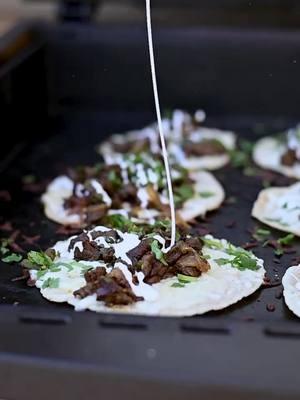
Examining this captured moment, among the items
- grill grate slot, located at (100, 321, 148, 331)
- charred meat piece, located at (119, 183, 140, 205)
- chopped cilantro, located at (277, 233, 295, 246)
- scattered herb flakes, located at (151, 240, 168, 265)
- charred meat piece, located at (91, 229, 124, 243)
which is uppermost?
grill grate slot, located at (100, 321, 148, 331)

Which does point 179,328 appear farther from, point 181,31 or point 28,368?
point 181,31

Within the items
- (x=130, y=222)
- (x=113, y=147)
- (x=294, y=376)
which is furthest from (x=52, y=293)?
(x=113, y=147)

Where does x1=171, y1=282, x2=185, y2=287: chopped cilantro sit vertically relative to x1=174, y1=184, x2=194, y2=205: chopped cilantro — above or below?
above

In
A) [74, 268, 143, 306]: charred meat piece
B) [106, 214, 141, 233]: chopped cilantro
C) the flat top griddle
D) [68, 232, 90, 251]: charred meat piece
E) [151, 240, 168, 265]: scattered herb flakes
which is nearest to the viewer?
the flat top griddle

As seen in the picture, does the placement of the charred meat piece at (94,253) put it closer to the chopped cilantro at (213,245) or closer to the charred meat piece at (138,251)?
the charred meat piece at (138,251)

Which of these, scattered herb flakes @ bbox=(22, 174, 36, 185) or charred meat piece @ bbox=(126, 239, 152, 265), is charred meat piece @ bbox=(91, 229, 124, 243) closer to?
charred meat piece @ bbox=(126, 239, 152, 265)

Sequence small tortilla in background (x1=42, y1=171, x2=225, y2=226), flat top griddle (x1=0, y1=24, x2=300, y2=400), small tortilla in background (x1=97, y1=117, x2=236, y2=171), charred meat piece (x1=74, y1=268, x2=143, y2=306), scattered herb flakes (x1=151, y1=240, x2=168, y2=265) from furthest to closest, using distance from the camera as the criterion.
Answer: small tortilla in background (x1=97, y1=117, x2=236, y2=171) < small tortilla in background (x1=42, y1=171, x2=225, y2=226) < scattered herb flakes (x1=151, y1=240, x2=168, y2=265) < charred meat piece (x1=74, y1=268, x2=143, y2=306) < flat top griddle (x1=0, y1=24, x2=300, y2=400)

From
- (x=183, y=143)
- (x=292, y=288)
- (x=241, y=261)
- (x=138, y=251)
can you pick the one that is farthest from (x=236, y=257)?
(x=183, y=143)

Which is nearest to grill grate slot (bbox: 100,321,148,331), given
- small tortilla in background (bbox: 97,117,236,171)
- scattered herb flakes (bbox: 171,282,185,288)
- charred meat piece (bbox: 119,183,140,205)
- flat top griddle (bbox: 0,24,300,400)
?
flat top griddle (bbox: 0,24,300,400)
